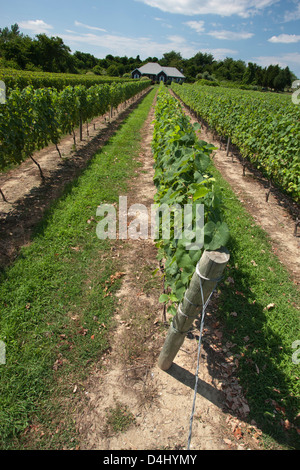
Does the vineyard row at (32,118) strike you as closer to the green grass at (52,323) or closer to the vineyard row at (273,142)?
the green grass at (52,323)

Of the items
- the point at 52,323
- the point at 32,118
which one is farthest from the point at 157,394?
the point at 32,118

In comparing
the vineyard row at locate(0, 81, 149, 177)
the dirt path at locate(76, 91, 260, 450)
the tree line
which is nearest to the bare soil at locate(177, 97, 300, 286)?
the dirt path at locate(76, 91, 260, 450)

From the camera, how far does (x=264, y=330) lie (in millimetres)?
3467

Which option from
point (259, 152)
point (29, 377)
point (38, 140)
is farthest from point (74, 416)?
point (259, 152)

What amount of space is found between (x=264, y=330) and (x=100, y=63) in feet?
355

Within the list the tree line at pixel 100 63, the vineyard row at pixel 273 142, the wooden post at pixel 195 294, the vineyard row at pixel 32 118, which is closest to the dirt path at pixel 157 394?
the wooden post at pixel 195 294

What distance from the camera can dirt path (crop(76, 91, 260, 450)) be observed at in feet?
7.77

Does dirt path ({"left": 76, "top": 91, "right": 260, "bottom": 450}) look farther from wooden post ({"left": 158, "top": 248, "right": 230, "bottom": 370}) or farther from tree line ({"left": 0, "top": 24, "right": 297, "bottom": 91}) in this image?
tree line ({"left": 0, "top": 24, "right": 297, "bottom": 91})

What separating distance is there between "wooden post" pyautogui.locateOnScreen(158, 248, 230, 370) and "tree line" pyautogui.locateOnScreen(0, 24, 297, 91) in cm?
5443

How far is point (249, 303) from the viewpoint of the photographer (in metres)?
3.87

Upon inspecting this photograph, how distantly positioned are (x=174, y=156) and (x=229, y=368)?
295cm

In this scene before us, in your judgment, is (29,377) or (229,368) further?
(229,368)

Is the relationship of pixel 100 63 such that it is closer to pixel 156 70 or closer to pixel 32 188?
pixel 156 70

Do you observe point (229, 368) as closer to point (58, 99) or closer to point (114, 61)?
point (58, 99)
